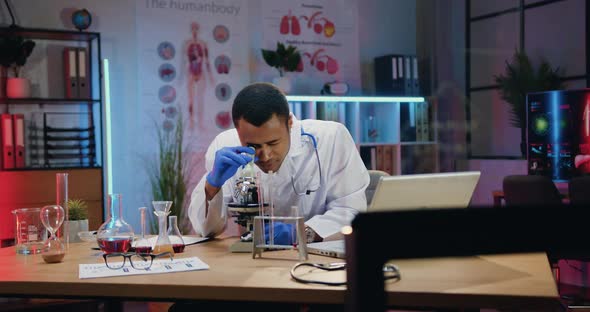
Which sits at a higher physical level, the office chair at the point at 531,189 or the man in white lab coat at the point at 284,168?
the man in white lab coat at the point at 284,168

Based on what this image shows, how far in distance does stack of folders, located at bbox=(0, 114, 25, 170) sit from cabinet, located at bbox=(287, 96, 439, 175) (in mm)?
2355

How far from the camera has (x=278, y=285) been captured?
5.00ft

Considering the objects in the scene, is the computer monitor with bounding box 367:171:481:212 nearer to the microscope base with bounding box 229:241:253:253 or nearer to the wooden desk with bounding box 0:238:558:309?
the wooden desk with bounding box 0:238:558:309

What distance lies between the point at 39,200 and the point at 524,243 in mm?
4286

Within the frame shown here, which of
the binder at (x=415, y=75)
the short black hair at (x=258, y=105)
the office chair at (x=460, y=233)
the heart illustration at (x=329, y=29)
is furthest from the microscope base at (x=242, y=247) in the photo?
the binder at (x=415, y=75)

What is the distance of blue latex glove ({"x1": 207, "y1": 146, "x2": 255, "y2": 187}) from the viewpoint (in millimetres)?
2119

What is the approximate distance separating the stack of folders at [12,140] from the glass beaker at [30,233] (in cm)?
239

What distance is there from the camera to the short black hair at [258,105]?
7.43 ft

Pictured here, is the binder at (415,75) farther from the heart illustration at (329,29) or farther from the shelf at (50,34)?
the shelf at (50,34)

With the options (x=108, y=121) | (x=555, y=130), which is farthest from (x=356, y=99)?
(x=108, y=121)

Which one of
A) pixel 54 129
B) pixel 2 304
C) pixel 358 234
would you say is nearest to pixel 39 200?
pixel 54 129

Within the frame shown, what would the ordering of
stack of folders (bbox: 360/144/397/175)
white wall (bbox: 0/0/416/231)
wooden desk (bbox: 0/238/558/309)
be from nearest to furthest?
wooden desk (bbox: 0/238/558/309)
white wall (bbox: 0/0/416/231)
stack of folders (bbox: 360/144/397/175)

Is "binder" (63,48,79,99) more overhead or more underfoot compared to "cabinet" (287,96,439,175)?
more overhead

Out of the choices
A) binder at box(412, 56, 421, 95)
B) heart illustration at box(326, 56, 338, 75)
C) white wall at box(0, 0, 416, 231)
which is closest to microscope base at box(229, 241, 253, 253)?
white wall at box(0, 0, 416, 231)
